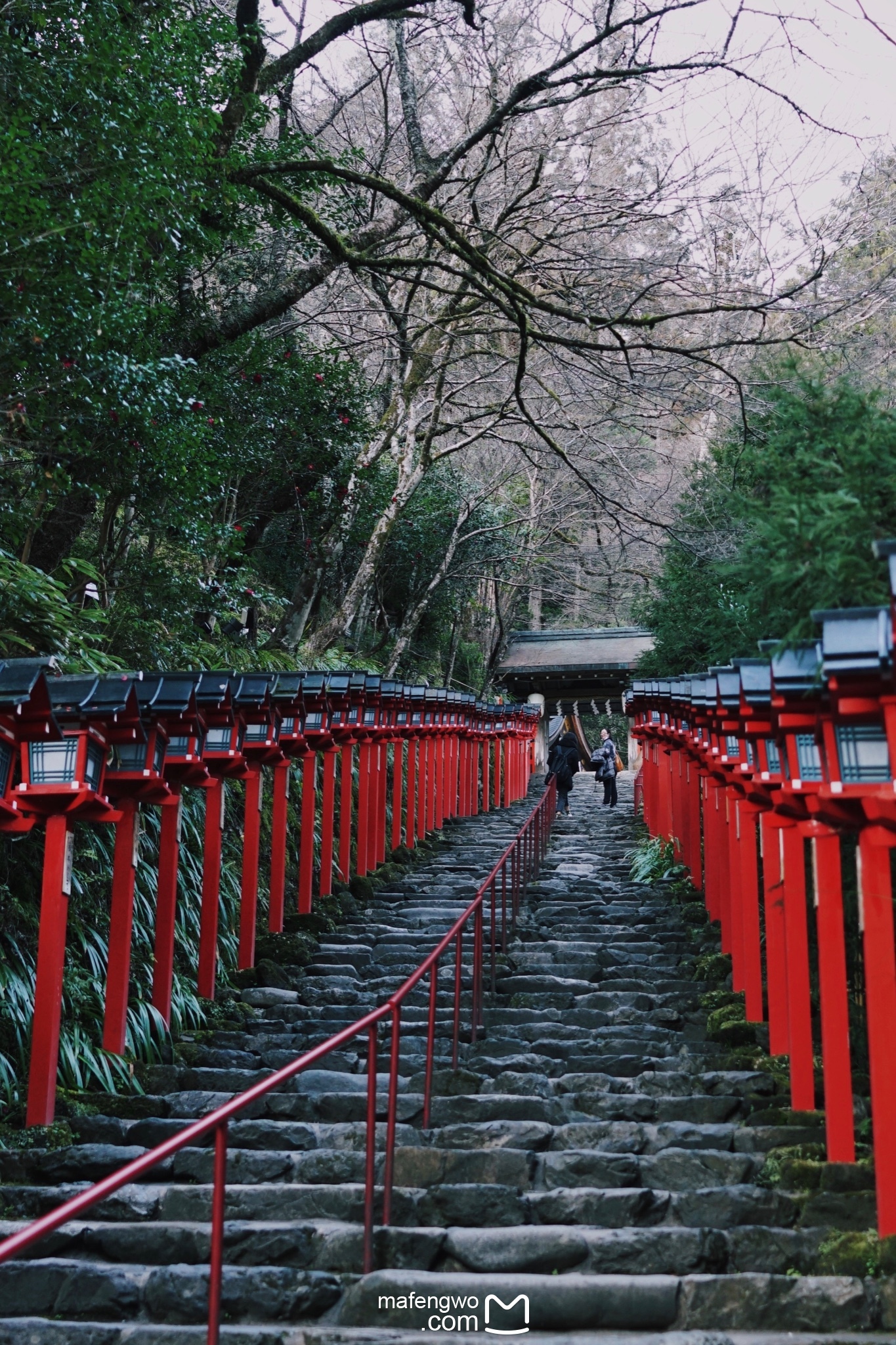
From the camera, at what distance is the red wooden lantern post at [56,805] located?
6051mm

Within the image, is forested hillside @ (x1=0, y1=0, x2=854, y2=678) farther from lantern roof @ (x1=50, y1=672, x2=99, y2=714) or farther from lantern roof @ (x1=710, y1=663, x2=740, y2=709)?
lantern roof @ (x1=710, y1=663, x2=740, y2=709)

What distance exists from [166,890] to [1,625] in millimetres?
2133

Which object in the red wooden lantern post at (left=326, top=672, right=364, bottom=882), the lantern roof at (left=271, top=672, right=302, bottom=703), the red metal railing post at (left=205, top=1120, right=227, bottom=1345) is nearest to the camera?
the red metal railing post at (left=205, top=1120, right=227, bottom=1345)

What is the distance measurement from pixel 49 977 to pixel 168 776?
2.24m

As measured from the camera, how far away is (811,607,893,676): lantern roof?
4.69m

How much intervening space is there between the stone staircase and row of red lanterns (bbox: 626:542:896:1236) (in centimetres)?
46

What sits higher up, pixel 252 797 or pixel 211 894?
pixel 252 797

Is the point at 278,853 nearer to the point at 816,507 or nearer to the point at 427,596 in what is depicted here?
the point at 816,507

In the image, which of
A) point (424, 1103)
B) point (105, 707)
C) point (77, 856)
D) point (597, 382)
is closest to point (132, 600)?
point (77, 856)

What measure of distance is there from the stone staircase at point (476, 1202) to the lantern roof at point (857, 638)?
2.48m

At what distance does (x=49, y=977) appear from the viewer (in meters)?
6.16

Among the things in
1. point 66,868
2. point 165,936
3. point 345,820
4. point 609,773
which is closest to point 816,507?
point 66,868

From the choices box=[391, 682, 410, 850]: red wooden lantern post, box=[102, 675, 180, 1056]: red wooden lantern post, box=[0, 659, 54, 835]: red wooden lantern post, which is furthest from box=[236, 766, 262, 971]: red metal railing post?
box=[391, 682, 410, 850]: red wooden lantern post

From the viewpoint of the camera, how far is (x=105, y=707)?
21.6 feet
